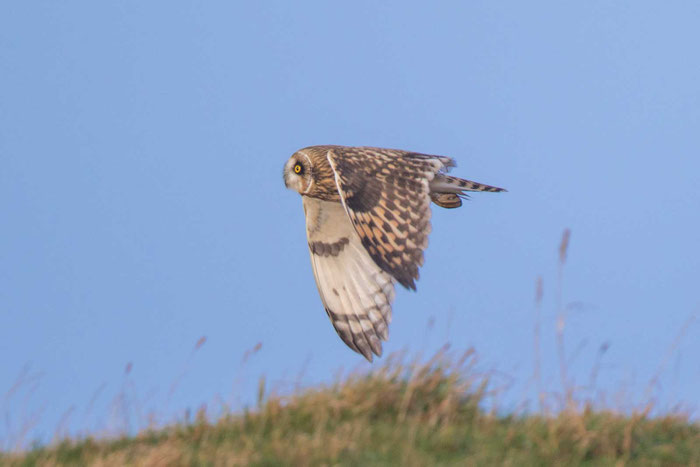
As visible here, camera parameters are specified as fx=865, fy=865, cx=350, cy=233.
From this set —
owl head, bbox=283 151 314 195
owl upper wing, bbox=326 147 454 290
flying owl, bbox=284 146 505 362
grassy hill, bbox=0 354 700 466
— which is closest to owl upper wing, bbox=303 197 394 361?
flying owl, bbox=284 146 505 362

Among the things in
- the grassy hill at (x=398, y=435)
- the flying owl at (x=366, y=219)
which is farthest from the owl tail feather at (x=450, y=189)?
the grassy hill at (x=398, y=435)

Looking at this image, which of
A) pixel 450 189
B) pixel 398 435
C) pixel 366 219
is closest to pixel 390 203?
pixel 366 219

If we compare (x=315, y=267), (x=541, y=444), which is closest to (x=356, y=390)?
(x=541, y=444)

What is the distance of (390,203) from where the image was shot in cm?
734

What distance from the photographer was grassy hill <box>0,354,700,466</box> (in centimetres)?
509

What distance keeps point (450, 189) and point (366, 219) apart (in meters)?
1.53

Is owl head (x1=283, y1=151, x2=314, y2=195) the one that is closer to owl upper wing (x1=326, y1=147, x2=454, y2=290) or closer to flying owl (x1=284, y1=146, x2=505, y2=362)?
flying owl (x1=284, y1=146, x2=505, y2=362)

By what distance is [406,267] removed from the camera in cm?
689

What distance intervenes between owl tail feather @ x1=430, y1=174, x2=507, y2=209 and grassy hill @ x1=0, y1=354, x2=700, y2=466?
242 centimetres

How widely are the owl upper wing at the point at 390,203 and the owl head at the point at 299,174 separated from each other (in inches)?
17.0

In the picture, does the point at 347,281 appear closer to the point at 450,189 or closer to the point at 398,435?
the point at 450,189

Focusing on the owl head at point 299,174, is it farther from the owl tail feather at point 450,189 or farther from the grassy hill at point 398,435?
the grassy hill at point 398,435

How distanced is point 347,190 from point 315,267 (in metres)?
1.63

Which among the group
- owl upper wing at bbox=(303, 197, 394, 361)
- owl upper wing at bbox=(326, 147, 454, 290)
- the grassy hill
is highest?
owl upper wing at bbox=(326, 147, 454, 290)
